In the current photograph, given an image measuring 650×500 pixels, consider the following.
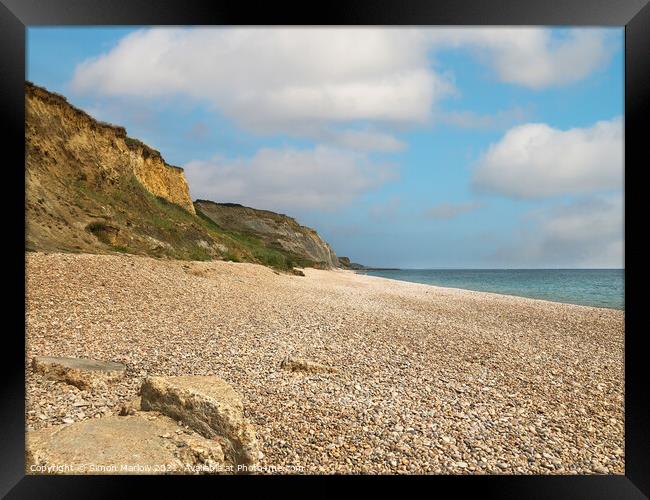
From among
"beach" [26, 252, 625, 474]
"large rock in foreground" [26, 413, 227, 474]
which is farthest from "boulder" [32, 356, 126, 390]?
"large rock in foreground" [26, 413, 227, 474]

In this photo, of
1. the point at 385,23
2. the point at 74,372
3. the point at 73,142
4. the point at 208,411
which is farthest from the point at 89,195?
the point at 385,23

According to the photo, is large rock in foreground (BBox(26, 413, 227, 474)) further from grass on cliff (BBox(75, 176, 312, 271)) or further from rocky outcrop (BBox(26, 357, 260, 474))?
grass on cliff (BBox(75, 176, 312, 271))

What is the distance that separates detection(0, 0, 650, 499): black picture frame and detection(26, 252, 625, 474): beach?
0.47 metres

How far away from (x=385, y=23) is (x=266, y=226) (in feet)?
139

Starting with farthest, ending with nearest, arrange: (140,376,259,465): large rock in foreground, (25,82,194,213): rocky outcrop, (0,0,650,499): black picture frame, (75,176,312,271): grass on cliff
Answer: (25,82,194,213): rocky outcrop → (75,176,312,271): grass on cliff → (140,376,259,465): large rock in foreground → (0,0,650,499): black picture frame

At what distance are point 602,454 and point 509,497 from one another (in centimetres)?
164

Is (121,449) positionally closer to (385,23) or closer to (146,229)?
(385,23)

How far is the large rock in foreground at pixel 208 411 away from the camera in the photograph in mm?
3160

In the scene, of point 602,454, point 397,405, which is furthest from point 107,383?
point 602,454

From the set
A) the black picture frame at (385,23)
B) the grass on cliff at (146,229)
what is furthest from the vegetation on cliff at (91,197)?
the black picture frame at (385,23)

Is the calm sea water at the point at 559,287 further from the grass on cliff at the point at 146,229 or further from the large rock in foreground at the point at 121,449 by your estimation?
the grass on cliff at the point at 146,229

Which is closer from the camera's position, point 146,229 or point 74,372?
point 74,372

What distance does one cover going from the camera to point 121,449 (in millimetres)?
2809

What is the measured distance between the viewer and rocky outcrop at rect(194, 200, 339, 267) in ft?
139
